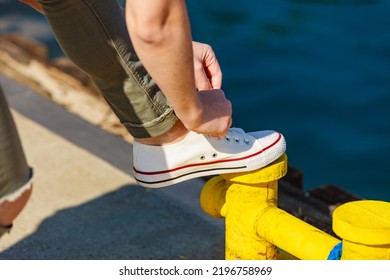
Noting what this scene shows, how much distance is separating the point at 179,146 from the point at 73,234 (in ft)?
2.91

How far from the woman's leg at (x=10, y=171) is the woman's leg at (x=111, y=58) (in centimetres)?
26

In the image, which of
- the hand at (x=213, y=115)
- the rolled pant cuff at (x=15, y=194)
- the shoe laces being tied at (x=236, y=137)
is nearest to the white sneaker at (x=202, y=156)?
the shoe laces being tied at (x=236, y=137)

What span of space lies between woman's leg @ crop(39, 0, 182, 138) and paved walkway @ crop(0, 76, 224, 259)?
758mm

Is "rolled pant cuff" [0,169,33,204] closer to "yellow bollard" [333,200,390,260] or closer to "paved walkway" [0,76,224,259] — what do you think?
"paved walkway" [0,76,224,259]

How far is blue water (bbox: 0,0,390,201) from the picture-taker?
532 centimetres

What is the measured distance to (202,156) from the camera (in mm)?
2748

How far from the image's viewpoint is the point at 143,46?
2.15 metres

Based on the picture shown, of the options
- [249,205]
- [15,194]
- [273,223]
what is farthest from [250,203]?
[15,194]

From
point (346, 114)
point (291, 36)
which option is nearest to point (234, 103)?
point (346, 114)

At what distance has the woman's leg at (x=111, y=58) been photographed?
8.30 feet

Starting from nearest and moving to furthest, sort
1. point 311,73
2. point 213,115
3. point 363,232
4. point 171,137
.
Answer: point 363,232 < point 213,115 < point 171,137 < point 311,73

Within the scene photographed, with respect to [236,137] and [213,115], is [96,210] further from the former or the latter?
[213,115]

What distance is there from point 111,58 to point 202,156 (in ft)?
1.33

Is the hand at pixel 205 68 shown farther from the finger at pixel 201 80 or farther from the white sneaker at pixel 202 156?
the white sneaker at pixel 202 156
